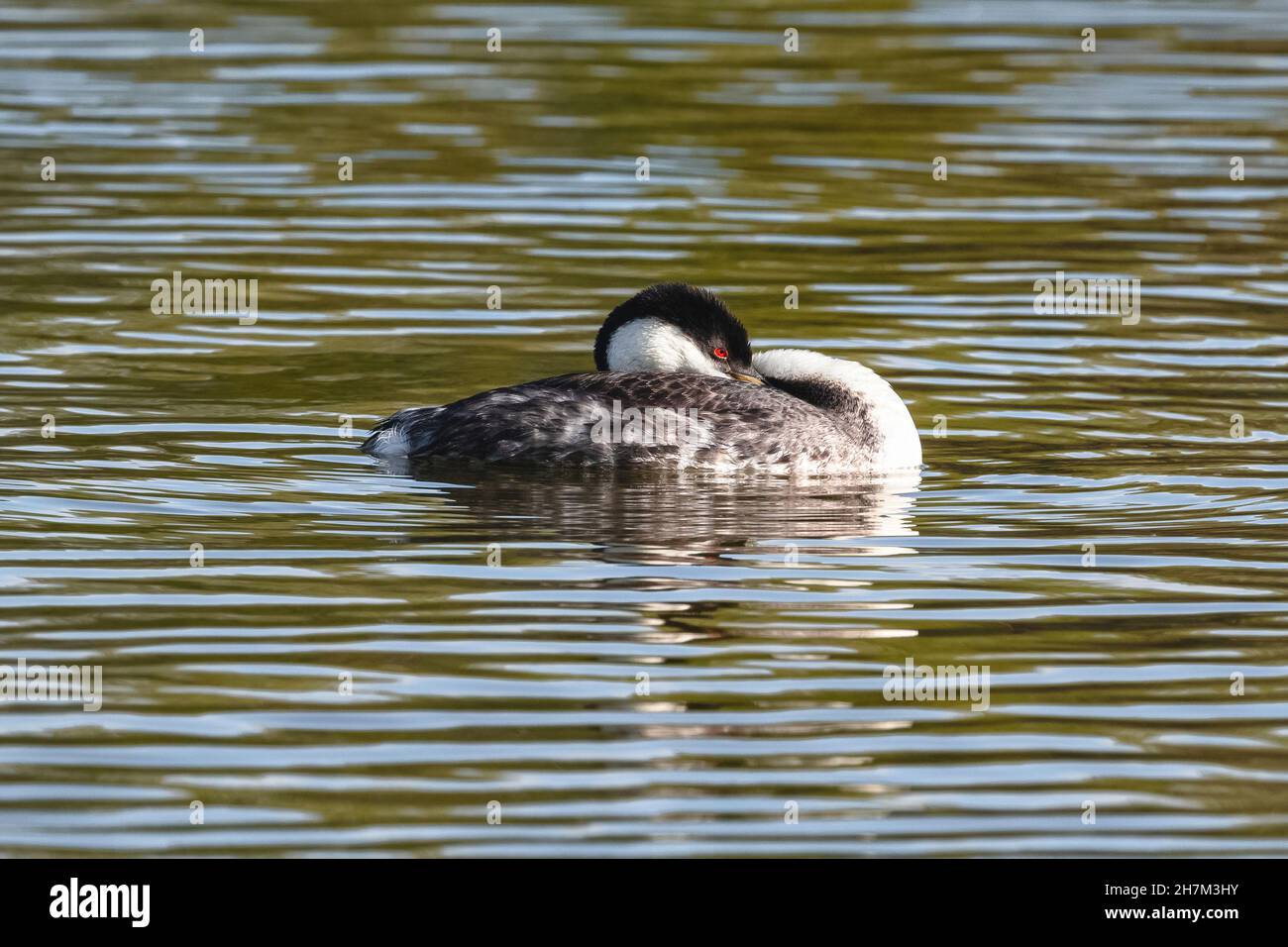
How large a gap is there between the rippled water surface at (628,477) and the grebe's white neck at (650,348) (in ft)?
2.30

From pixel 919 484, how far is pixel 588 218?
6.30 meters

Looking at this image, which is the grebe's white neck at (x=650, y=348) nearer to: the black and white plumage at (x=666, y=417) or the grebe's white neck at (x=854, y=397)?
the black and white plumage at (x=666, y=417)

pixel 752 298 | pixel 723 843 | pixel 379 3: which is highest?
pixel 379 3

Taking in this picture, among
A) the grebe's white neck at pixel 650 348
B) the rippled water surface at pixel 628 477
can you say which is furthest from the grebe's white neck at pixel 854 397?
the grebe's white neck at pixel 650 348

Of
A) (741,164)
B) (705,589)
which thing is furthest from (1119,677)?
(741,164)

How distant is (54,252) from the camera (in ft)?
54.0

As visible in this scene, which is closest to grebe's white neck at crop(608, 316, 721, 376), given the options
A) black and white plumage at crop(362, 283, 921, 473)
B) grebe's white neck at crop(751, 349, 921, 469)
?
black and white plumage at crop(362, 283, 921, 473)

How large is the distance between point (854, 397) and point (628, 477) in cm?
132

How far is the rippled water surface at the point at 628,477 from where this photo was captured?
7.39m

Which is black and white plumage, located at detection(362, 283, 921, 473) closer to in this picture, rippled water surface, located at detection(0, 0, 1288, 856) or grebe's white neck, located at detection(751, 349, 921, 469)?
grebe's white neck, located at detection(751, 349, 921, 469)

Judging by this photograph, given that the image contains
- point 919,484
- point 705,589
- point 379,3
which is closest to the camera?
point 705,589

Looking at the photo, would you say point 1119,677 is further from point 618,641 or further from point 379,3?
point 379,3

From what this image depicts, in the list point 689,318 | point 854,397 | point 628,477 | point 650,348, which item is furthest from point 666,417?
point 854,397

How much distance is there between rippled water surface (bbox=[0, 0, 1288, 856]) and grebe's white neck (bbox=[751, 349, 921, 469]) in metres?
0.29
